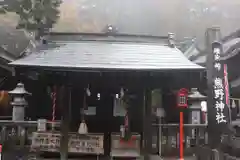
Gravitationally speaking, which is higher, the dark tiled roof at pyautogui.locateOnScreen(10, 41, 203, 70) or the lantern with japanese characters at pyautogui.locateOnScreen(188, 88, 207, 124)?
the dark tiled roof at pyautogui.locateOnScreen(10, 41, 203, 70)

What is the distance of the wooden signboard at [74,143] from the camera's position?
9.47m

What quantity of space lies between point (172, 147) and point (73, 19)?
1805 inches

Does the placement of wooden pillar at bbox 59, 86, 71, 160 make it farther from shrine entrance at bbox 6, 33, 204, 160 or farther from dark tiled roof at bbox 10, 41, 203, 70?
dark tiled roof at bbox 10, 41, 203, 70

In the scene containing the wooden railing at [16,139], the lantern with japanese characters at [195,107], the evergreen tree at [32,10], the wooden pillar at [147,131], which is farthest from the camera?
the evergreen tree at [32,10]

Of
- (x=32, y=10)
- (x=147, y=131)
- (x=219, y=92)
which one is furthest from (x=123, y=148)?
(x=32, y=10)

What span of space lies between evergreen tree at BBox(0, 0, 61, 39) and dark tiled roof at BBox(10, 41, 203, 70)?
4.56 metres

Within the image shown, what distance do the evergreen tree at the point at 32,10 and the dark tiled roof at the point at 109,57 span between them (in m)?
4.56

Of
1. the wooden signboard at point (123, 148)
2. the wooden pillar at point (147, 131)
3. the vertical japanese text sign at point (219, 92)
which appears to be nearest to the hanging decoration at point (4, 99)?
the wooden signboard at point (123, 148)

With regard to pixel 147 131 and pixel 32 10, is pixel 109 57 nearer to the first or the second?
pixel 147 131

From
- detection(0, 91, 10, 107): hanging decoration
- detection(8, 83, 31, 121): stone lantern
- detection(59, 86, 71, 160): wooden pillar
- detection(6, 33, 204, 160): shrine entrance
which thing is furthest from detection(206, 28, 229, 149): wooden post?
detection(0, 91, 10, 107): hanging decoration

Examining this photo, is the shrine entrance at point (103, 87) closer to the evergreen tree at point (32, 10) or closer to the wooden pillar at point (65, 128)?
the wooden pillar at point (65, 128)

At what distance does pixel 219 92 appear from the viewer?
9.60 meters

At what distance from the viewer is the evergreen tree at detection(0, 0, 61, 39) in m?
14.1

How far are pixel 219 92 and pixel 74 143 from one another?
543 cm
